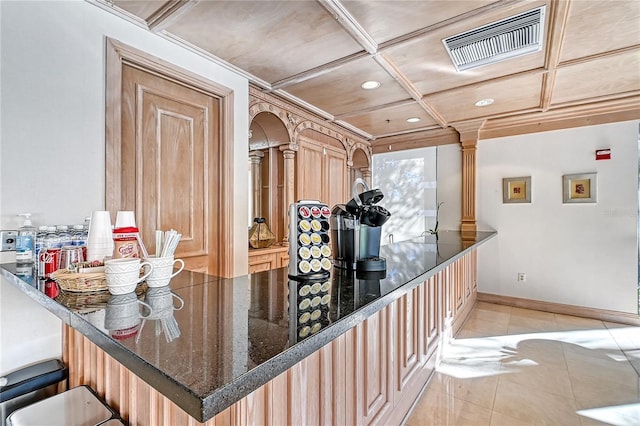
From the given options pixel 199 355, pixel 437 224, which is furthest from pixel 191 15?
pixel 437 224

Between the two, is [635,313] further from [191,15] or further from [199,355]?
[191,15]

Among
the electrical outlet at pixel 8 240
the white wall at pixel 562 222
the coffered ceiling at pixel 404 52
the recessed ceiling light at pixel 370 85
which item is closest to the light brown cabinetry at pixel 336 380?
the electrical outlet at pixel 8 240

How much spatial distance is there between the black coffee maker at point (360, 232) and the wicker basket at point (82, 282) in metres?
0.97

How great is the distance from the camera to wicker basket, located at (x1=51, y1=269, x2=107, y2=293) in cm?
103

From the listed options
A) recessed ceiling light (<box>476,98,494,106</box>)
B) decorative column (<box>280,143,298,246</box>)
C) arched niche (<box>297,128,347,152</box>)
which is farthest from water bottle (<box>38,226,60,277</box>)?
recessed ceiling light (<box>476,98,494,106</box>)

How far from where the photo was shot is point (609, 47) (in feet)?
7.47

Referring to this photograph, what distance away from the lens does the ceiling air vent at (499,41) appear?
1.96m

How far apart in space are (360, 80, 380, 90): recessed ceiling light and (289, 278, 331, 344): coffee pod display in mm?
2179

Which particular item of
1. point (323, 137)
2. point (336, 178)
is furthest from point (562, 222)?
point (323, 137)

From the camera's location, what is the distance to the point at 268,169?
3.94 meters

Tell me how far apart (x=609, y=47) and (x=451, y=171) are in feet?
7.70

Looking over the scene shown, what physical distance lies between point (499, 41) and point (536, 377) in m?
2.50

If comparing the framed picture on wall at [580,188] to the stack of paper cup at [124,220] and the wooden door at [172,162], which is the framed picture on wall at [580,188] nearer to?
the wooden door at [172,162]

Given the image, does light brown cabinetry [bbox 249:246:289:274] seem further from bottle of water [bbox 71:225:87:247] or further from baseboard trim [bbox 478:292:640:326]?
baseboard trim [bbox 478:292:640:326]
